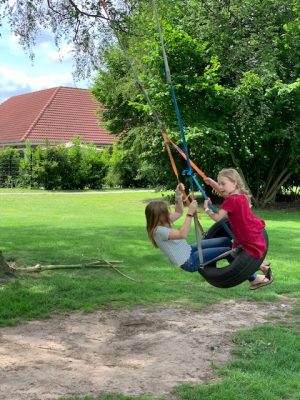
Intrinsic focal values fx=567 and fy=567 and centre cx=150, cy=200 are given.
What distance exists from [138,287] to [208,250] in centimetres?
268

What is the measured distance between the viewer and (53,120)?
38.7 metres

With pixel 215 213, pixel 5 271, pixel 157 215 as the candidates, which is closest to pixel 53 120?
pixel 5 271

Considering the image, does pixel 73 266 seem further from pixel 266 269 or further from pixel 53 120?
pixel 53 120

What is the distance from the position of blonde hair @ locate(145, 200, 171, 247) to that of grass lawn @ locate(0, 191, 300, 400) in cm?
137

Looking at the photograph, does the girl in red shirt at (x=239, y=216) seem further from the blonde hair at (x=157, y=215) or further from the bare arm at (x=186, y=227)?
the blonde hair at (x=157, y=215)

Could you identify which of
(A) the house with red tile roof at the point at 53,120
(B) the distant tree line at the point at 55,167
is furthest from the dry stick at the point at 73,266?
(A) the house with red tile roof at the point at 53,120

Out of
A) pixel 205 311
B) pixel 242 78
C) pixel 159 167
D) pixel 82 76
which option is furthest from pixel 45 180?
pixel 205 311

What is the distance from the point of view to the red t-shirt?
4.77 metres

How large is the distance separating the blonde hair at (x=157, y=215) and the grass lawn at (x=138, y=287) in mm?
1373

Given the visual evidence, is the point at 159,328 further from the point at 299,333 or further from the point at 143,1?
the point at 143,1

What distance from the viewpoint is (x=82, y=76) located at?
998cm

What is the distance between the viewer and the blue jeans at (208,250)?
504 centimetres

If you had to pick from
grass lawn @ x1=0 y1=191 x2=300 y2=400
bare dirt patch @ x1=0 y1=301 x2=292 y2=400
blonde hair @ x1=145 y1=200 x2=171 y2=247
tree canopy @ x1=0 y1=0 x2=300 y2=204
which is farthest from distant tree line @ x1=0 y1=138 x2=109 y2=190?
blonde hair @ x1=145 y1=200 x2=171 y2=247

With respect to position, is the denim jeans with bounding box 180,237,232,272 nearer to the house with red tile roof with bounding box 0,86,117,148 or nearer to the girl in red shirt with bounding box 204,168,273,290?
the girl in red shirt with bounding box 204,168,273,290
